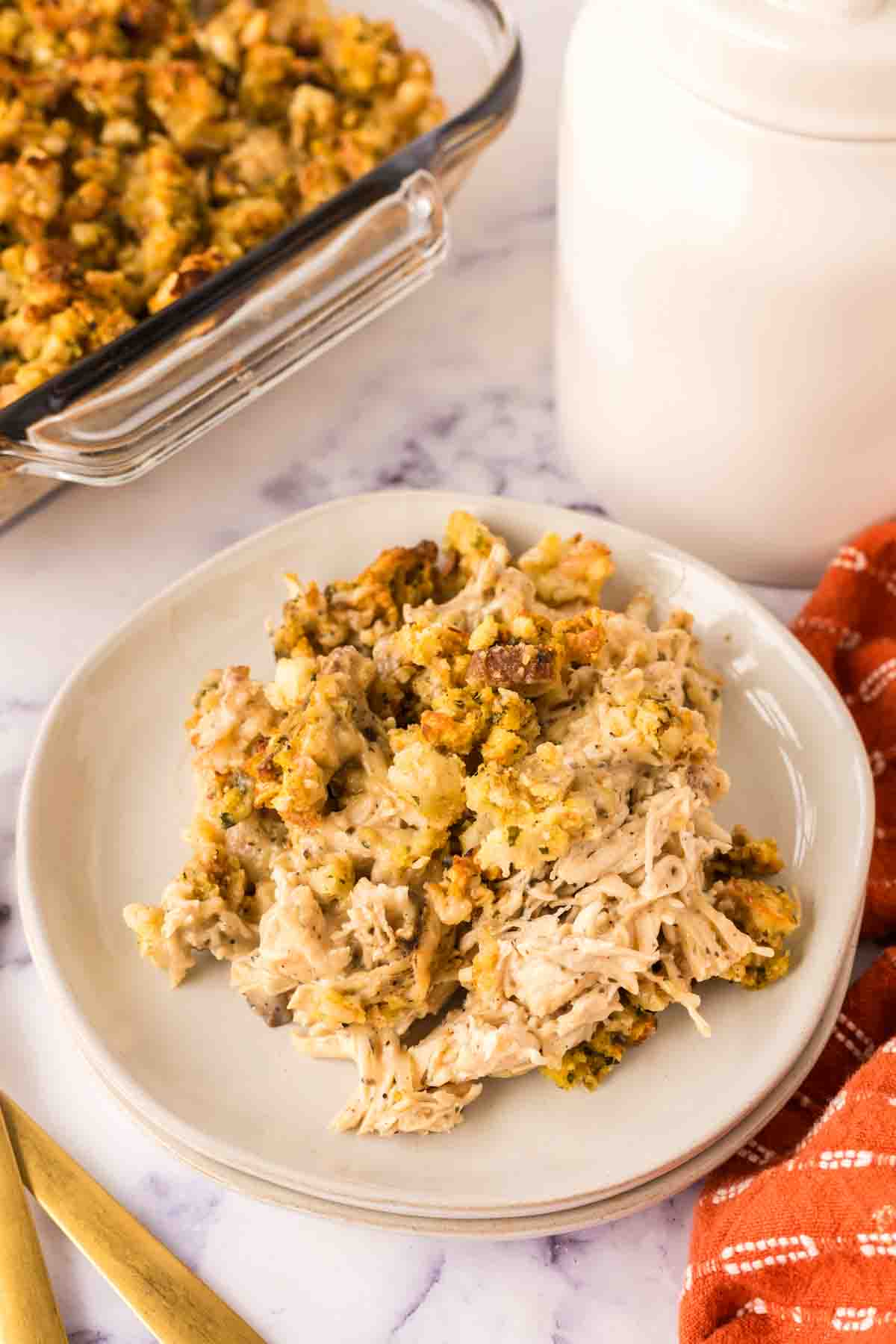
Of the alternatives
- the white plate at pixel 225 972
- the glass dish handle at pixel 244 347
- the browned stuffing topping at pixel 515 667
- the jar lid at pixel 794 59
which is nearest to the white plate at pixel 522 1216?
the white plate at pixel 225 972

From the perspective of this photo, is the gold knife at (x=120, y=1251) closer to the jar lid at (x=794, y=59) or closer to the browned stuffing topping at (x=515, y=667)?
the browned stuffing topping at (x=515, y=667)

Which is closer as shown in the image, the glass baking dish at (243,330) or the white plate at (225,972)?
the white plate at (225,972)

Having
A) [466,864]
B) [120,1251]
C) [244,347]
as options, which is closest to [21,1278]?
[120,1251]

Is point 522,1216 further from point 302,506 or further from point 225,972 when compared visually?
point 302,506

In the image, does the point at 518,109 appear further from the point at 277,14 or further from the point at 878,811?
the point at 878,811

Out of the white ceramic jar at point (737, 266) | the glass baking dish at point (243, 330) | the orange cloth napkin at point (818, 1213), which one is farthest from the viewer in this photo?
the glass baking dish at point (243, 330)
